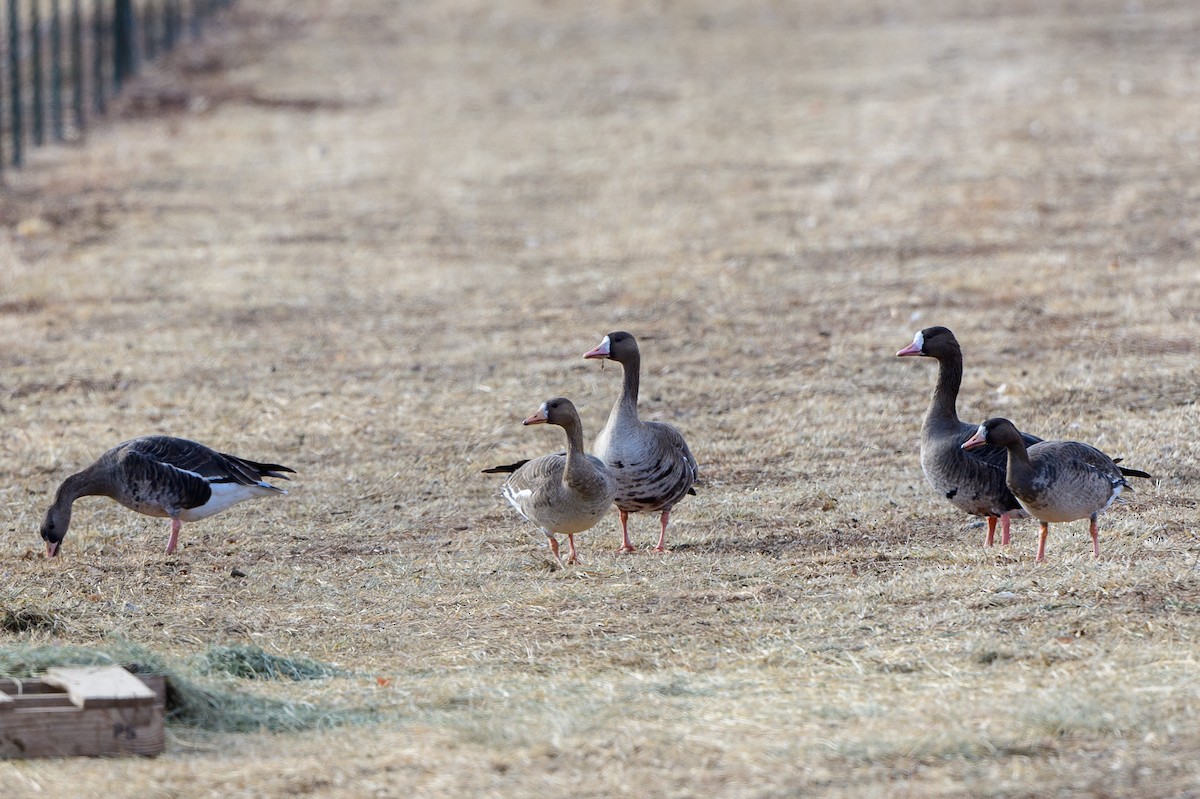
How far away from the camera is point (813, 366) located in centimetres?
1432

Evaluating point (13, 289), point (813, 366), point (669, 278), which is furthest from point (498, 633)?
point (13, 289)

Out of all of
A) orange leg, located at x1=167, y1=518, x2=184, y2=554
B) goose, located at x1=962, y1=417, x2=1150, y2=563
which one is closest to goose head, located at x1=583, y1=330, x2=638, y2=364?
goose, located at x1=962, y1=417, x2=1150, y2=563

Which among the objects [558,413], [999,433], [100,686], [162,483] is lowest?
[162,483]

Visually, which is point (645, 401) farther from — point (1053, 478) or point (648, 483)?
point (1053, 478)

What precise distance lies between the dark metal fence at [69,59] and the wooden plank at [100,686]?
65.1 feet

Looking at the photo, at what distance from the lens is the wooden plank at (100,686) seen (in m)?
6.15

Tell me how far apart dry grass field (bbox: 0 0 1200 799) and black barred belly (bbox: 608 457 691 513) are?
1.30ft

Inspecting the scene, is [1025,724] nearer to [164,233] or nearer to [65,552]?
[65,552]

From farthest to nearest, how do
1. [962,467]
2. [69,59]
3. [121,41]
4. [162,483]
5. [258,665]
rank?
1. [69,59]
2. [121,41]
3. [162,483]
4. [962,467]
5. [258,665]

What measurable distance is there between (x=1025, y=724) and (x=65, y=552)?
21.1ft

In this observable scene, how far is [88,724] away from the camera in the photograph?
6.16m

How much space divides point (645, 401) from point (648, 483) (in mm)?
3854

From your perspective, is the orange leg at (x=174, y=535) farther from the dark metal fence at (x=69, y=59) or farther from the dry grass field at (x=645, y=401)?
the dark metal fence at (x=69, y=59)

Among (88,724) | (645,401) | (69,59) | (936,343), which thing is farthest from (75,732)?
(69,59)
